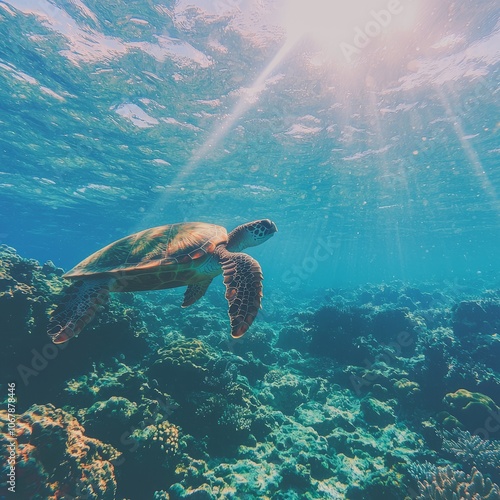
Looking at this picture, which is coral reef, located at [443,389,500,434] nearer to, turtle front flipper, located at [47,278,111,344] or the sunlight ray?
turtle front flipper, located at [47,278,111,344]

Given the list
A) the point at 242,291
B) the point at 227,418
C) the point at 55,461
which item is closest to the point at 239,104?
the point at 242,291

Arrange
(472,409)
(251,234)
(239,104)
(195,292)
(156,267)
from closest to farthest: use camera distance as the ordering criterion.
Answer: (156,267)
(251,234)
(472,409)
(195,292)
(239,104)

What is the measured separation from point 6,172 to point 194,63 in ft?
63.8

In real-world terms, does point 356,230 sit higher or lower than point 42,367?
higher

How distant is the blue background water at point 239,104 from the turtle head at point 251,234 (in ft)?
27.5

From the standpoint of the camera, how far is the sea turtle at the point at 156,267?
470cm

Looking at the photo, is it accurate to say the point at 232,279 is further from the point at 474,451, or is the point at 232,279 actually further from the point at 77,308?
the point at 474,451

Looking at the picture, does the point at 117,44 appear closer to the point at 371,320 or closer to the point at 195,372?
the point at 195,372

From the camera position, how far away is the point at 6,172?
20.8 m

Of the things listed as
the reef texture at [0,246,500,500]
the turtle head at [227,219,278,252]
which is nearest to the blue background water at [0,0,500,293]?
the turtle head at [227,219,278,252]

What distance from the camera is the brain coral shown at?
363cm

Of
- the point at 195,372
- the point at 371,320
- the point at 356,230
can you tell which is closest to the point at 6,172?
the point at 195,372

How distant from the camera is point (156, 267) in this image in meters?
5.23

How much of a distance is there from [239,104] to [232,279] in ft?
40.8
